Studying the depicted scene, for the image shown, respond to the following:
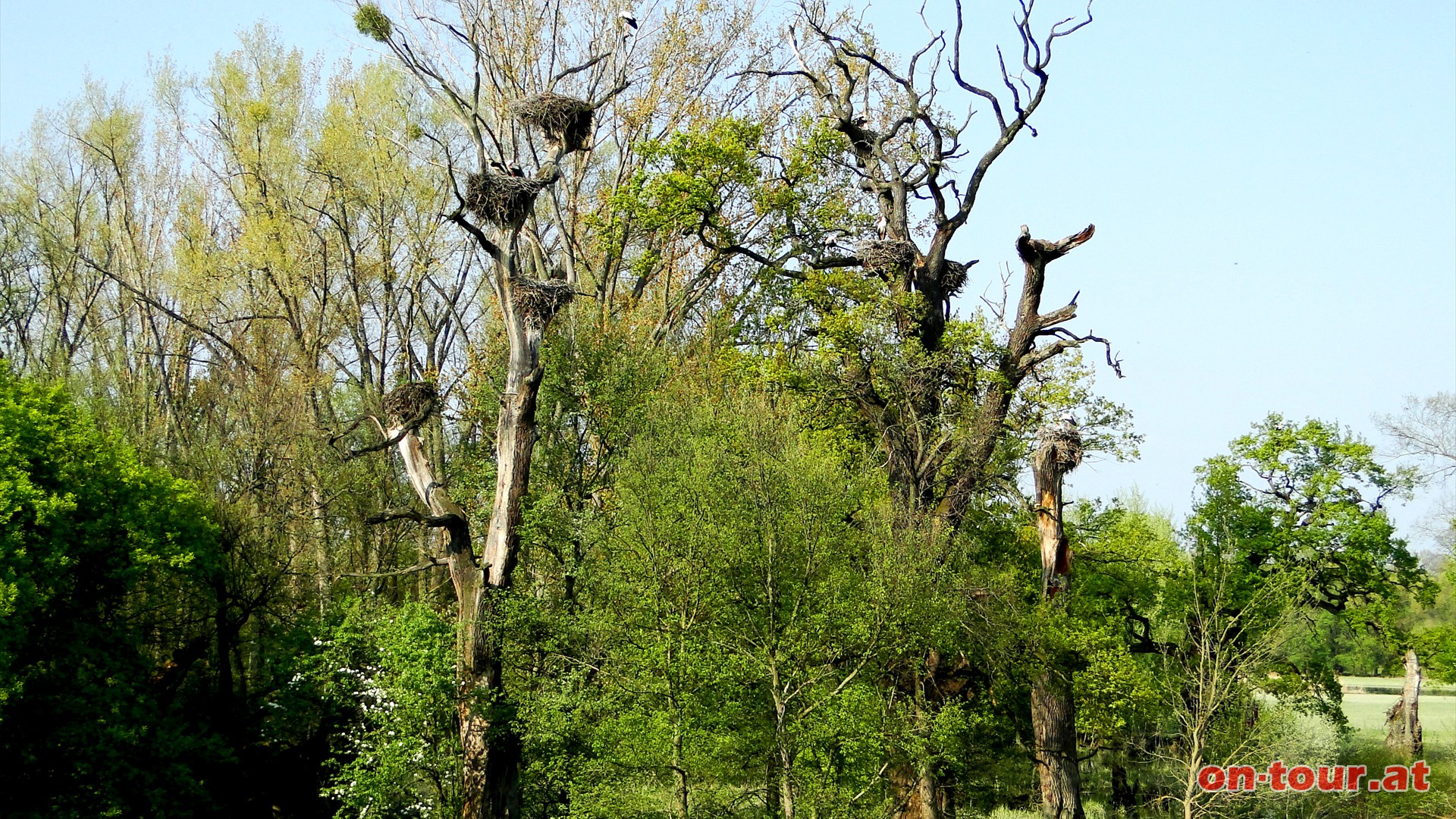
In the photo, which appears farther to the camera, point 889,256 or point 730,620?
point 889,256

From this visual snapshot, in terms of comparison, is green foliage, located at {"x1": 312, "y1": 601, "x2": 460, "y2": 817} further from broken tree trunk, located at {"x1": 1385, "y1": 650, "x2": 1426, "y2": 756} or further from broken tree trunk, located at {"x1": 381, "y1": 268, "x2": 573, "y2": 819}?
broken tree trunk, located at {"x1": 1385, "y1": 650, "x2": 1426, "y2": 756}

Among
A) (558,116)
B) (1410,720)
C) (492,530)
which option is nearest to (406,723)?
(492,530)

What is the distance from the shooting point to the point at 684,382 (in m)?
23.4

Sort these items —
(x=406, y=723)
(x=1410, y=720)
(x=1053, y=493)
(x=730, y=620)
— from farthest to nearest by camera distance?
(x=1410, y=720), (x=1053, y=493), (x=406, y=723), (x=730, y=620)

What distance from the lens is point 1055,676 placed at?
63.4ft

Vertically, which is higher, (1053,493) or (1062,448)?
(1062,448)

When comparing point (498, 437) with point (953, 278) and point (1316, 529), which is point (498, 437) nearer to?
point (953, 278)

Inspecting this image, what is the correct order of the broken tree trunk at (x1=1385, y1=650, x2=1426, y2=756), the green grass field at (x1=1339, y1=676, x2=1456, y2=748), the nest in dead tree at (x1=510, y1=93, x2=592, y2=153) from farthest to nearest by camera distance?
the green grass field at (x1=1339, y1=676, x2=1456, y2=748) < the broken tree trunk at (x1=1385, y1=650, x2=1426, y2=756) < the nest in dead tree at (x1=510, y1=93, x2=592, y2=153)

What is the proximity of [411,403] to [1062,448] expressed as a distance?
35.4 feet

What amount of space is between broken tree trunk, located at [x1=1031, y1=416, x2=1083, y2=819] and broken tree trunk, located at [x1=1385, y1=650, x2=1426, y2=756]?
17474mm

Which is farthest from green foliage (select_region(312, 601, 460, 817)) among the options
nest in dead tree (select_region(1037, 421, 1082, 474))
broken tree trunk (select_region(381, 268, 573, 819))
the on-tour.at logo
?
the on-tour.at logo

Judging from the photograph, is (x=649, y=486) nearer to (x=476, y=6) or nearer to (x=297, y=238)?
(x=476, y=6)

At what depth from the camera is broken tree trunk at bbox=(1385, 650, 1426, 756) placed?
31.7 m

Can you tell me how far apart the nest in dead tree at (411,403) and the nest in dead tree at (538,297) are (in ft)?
6.48
